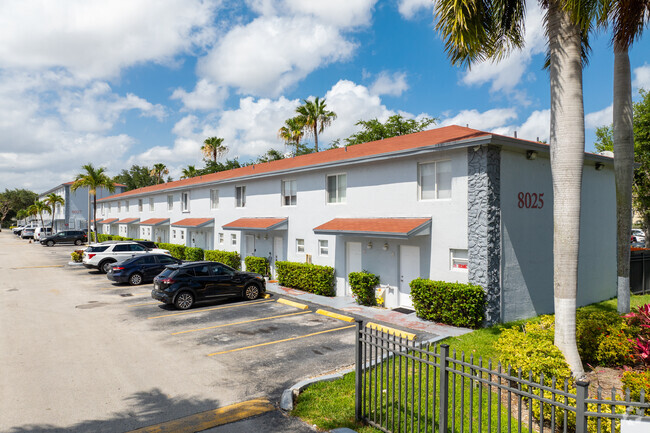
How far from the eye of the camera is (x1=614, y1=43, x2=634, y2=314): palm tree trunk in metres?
11.6

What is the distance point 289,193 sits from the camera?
838 inches

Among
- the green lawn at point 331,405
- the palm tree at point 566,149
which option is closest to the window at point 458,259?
the green lawn at point 331,405

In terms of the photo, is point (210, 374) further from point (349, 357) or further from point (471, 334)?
point (471, 334)

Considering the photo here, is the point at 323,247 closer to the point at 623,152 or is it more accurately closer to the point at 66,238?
the point at 623,152

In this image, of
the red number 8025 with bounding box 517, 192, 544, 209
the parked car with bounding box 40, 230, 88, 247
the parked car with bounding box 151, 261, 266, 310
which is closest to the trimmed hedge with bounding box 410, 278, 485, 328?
the red number 8025 with bounding box 517, 192, 544, 209

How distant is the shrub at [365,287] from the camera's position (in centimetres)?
1549

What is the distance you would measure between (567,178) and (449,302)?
5.98 meters

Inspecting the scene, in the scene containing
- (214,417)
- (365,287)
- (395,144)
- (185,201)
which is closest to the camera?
(214,417)

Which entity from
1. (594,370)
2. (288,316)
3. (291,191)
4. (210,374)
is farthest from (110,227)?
(594,370)

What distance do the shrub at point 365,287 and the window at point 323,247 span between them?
9.30 feet

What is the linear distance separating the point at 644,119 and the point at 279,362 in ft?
94.0

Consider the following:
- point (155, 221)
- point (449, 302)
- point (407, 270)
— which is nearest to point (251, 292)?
point (407, 270)

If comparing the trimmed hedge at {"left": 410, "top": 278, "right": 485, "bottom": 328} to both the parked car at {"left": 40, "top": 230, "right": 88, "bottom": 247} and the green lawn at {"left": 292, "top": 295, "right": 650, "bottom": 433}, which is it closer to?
the green lawn at {"left": 292, "top": 295, "right": 650, "bottom": 433}

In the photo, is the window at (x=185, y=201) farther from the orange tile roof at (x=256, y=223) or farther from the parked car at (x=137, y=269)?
the parked car at (x=137, y=269)
